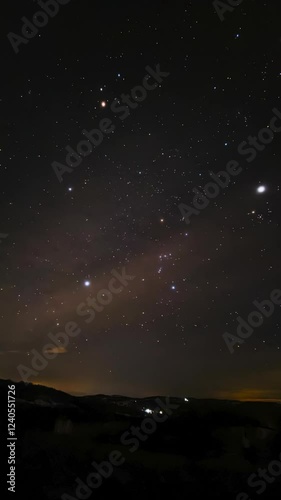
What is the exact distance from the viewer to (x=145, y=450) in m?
10.1

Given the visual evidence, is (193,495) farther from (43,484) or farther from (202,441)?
(43,484)

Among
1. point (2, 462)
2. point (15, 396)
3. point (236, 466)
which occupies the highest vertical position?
point (15, 396)

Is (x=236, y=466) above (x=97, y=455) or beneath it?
beneath

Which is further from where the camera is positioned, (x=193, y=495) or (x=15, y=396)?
(x=15, y=396)

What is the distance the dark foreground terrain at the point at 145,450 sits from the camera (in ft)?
30.3

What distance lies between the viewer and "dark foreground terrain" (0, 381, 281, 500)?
924 centimetres

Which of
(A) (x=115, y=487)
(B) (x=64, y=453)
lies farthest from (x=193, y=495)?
(B) (x=64, y=453)

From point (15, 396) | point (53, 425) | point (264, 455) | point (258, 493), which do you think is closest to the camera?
point (258, 493)

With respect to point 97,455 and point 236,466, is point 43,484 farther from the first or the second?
point 236,466

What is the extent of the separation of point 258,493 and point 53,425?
19.4 ft

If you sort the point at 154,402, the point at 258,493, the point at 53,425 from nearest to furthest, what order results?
the point at 258,493 < the point at 53,425 < the point at 154,402

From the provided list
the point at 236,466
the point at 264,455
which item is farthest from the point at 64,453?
the point at 264,455

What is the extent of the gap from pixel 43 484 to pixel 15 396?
3.28m

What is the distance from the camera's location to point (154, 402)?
45.4ft
